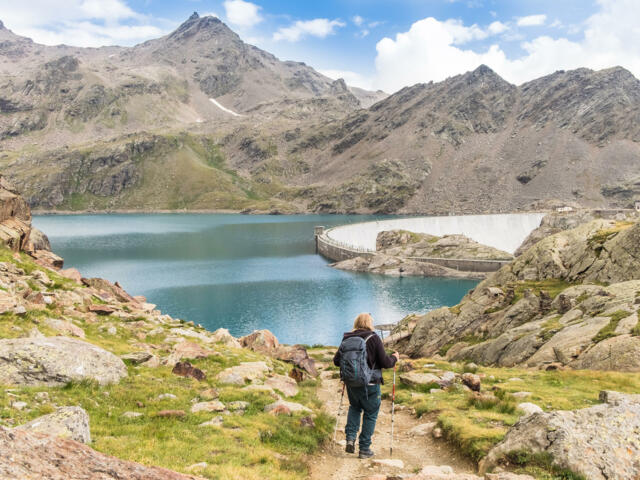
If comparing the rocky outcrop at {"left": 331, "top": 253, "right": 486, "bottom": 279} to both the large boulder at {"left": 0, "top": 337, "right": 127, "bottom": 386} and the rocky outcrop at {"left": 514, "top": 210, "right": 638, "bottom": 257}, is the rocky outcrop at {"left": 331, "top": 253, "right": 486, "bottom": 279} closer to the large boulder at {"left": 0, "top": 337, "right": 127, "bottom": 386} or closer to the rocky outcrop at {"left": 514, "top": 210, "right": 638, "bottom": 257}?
the rocky outcrop at {"left": 514, "top": 210, "right": 638, "bottom": 257}

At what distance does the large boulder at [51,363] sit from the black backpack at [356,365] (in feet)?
27.8

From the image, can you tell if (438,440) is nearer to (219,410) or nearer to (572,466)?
(572,466)

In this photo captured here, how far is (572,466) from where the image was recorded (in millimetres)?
8352

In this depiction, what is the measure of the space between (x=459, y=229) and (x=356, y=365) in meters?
149

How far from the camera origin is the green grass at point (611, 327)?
20969 mm

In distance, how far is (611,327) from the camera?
69.8 ft

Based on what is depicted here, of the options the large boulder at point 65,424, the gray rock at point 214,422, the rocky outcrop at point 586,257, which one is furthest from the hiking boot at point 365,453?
the rocky outcrop at point 586,257

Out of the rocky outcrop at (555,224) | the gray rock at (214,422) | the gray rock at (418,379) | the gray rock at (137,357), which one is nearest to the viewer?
the gray rock at (214,422)

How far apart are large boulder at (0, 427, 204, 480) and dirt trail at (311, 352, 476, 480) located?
572cm

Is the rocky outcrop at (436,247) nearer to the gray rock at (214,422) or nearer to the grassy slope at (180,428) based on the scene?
the grassy slope at (180,428)

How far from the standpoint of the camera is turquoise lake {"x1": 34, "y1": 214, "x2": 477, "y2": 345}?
6256 cm

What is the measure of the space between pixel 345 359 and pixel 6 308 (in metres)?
16.3

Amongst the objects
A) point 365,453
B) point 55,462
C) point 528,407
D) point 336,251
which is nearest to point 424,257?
point 336,251

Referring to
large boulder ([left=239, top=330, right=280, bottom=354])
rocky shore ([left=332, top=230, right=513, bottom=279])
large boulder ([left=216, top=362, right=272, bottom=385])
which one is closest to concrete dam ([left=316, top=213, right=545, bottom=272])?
rocky shore ([left=332, top=230, right=513, bottom=279])
